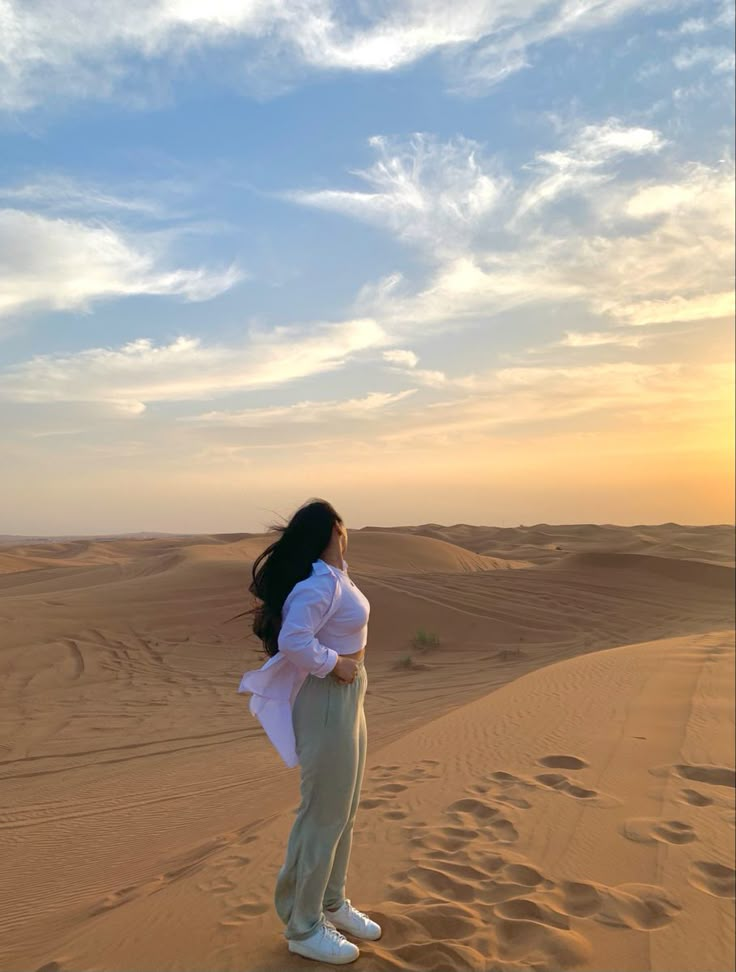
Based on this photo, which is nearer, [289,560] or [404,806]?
[289,560]

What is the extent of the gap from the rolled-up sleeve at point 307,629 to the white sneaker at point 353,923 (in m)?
1.23

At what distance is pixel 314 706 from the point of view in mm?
3266

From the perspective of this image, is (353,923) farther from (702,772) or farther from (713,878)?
(702,772)

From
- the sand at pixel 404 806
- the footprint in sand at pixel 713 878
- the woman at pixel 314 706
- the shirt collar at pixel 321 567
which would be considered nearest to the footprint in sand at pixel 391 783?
the sand at pixel 404 806

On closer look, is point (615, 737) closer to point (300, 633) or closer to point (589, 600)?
point (300, 633)

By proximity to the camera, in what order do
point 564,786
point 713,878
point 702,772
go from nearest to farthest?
point 713,878
point 564,786
point 702,772

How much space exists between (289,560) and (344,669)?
53 centimetres

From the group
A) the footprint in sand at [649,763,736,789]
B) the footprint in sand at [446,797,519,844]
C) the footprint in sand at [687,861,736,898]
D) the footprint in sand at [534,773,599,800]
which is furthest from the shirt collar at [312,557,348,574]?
the footprint in sand at [649,763,736,789]

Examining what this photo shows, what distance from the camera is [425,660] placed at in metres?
13.9

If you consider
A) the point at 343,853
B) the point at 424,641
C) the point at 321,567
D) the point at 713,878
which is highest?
the point at 321,567

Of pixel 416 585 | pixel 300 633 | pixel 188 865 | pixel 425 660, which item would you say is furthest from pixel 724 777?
pixel 416 585

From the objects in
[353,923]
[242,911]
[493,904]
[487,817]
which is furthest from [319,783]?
[487,817]

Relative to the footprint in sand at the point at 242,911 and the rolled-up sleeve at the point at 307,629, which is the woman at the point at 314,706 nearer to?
→ the rolled-up sleeve at the point at 307,629

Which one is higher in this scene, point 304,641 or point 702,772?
point 304,641
